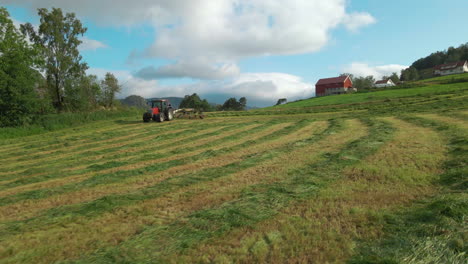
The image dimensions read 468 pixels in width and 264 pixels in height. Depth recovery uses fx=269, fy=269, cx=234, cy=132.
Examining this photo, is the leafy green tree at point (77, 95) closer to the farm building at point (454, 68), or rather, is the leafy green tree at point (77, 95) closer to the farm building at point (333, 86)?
the farm building at point (333, 86)

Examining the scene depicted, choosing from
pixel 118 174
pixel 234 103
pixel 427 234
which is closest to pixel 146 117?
pixel 118 174

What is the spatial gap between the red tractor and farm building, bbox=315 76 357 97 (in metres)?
67.3

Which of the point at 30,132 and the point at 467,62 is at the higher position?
the point at 467,62

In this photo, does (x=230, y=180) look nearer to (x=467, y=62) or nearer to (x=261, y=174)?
(x=261, y=174)

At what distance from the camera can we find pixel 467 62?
287ft

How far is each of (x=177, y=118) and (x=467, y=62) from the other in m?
104

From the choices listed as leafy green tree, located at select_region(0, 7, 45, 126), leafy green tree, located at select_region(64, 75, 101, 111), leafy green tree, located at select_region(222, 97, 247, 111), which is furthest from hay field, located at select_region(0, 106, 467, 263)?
leafy green tree, located at select_region(222, 97, 247, 111)

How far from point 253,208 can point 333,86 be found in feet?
281

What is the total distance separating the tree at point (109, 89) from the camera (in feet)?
149

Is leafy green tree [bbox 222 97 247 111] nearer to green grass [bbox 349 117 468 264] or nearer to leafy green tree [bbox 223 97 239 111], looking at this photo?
leafy green tree [bbox 223 97 239 111]

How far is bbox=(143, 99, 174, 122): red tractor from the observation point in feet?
75.6

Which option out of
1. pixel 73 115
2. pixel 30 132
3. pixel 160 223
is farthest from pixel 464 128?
pixel 73 115

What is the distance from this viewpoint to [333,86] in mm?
83125

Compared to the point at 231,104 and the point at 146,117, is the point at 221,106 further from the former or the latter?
the point at 146,117
